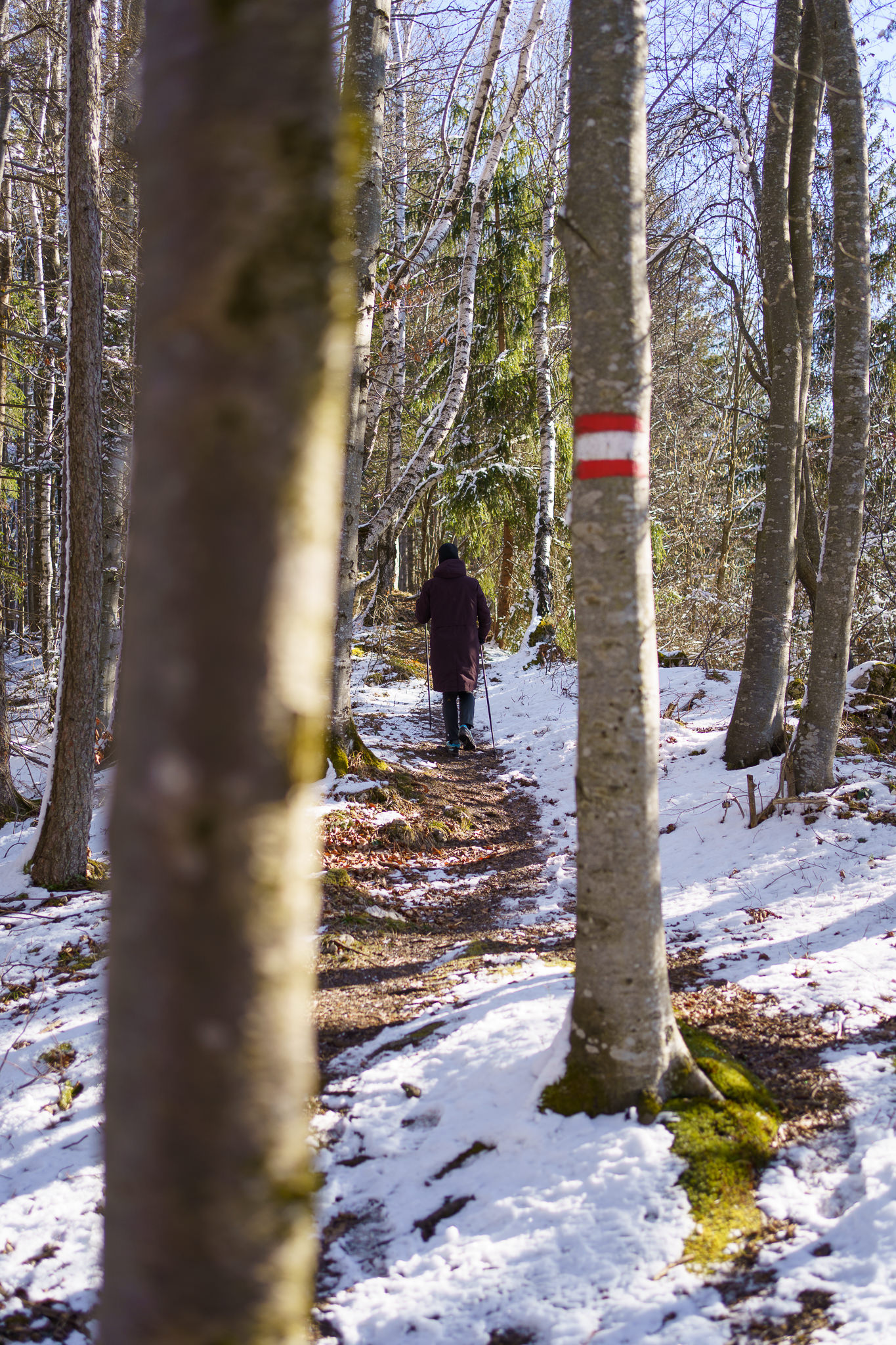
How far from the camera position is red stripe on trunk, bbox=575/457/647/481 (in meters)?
2.60

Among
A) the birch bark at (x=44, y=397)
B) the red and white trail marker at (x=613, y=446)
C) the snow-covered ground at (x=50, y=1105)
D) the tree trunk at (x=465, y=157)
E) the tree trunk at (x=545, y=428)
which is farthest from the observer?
the tree trunk at (x=545, y=428)

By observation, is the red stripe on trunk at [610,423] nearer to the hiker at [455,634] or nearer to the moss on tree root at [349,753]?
the moss on tree root at [349,753]

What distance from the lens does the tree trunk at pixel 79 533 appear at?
17.9 ft

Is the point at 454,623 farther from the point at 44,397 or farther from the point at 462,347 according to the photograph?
the point at 44,397

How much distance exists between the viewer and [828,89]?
5078 mm

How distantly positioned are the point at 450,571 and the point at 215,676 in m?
9.19

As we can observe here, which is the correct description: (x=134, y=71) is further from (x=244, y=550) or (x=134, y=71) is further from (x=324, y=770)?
(x=244, y=550)

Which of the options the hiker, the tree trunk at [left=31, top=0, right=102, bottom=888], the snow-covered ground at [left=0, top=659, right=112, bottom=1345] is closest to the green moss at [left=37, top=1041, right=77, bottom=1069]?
the snow-covered ground at [left=0, top=659, right=112, bottom=1345]

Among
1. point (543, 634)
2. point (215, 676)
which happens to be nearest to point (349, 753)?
point (215, 676)

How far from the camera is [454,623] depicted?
966 cm

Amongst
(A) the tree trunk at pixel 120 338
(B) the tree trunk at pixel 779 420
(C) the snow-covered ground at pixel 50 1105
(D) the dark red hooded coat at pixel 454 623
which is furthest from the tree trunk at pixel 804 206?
(C) the snow-covered ground at pixel 50 1105

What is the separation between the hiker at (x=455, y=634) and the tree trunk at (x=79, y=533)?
15.0ft

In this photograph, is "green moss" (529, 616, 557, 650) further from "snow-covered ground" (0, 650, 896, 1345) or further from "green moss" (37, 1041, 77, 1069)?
"green moss" (37, 1041, 77, 1069)

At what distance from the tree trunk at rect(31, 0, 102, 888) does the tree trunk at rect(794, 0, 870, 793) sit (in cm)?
497
